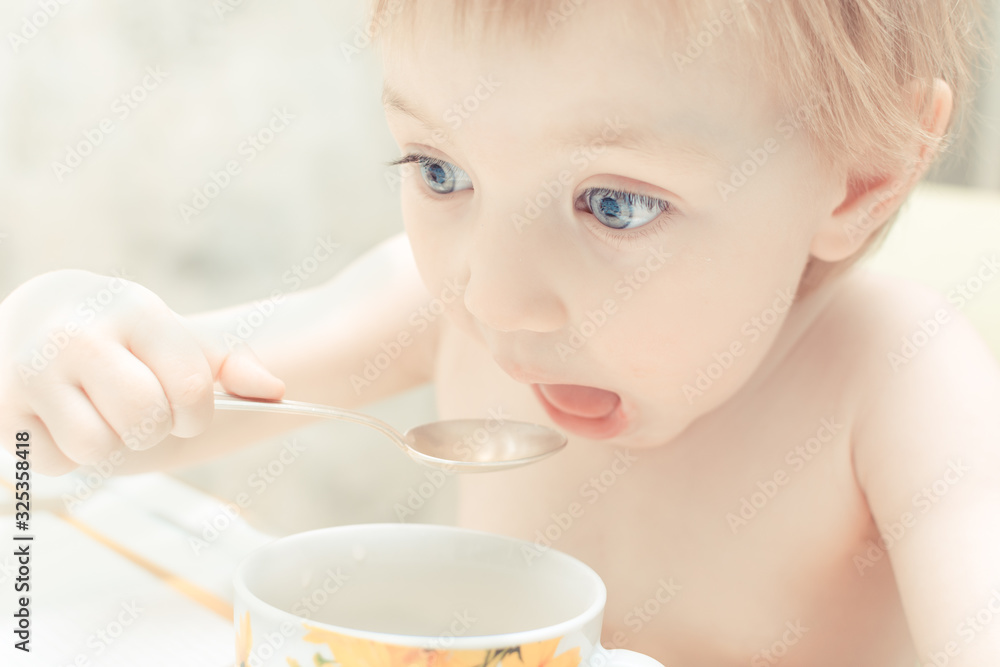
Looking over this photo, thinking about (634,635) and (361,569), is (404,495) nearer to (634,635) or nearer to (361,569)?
(634,635)

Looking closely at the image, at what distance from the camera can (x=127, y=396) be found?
40 cm

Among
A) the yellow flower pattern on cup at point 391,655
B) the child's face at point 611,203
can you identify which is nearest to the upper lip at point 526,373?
the child's face at point 611,203

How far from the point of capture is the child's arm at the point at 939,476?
430 millimetres

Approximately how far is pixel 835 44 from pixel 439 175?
202mm

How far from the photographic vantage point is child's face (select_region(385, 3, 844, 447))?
0.38 meters

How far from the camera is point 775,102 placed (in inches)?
16.0

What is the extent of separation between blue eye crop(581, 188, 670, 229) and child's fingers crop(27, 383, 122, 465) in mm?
238

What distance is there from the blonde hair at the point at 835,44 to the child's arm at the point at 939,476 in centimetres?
12

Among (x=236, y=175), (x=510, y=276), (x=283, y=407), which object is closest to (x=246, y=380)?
(x=283, y=407)

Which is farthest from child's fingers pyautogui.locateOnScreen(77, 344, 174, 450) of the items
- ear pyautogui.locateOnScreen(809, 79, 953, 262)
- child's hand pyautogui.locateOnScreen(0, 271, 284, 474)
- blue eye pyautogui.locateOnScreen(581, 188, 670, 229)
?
ear pyautogui.locateOnScreen(809, 79, 953, 262)

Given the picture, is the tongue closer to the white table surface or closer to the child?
the child

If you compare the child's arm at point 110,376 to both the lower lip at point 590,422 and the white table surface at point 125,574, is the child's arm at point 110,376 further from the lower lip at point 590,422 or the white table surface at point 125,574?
the lower lip at point 590,422

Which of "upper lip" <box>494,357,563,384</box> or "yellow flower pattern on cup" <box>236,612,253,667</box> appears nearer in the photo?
"yellow flower pattern on cup" <box>236,612,253,667</box>

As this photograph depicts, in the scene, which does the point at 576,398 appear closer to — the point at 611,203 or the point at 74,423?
the point at 611,203
